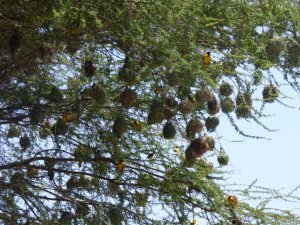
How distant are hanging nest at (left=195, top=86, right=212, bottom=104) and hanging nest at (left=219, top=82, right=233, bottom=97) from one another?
0.32 ft

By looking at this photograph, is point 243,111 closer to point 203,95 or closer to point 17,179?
point 203,95

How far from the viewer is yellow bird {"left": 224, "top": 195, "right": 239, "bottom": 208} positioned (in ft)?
15.2

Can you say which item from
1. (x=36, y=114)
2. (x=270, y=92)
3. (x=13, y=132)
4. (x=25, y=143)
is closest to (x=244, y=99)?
(x=270, y=92)

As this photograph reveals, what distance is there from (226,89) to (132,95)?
62 centimetres

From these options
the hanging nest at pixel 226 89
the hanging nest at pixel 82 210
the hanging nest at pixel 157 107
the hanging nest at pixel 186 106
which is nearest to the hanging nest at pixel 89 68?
the hanging nest at pixel 157 107

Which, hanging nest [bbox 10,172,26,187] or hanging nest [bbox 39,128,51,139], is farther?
hanging nest [bbox 39,128,51,139]

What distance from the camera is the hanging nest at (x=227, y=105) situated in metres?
4.03

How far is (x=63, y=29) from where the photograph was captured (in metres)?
4.05

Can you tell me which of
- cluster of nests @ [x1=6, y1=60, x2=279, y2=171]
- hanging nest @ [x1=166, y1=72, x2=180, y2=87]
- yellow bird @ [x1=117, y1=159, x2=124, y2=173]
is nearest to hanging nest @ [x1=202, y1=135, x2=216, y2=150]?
cluster of nests @ [x1=6, y1=60, x2=279, y2=171]

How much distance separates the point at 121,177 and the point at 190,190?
0.65 meters

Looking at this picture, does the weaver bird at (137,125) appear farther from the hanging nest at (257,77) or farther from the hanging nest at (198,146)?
the hanging nest at (257,77)

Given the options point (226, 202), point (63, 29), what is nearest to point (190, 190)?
point (226, 202)

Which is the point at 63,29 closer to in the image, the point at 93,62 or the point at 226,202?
the point at 93,62

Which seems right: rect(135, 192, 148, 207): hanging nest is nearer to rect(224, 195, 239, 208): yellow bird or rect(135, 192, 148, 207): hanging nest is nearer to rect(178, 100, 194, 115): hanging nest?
rect(224, 195, 239, 208): yellow bird
